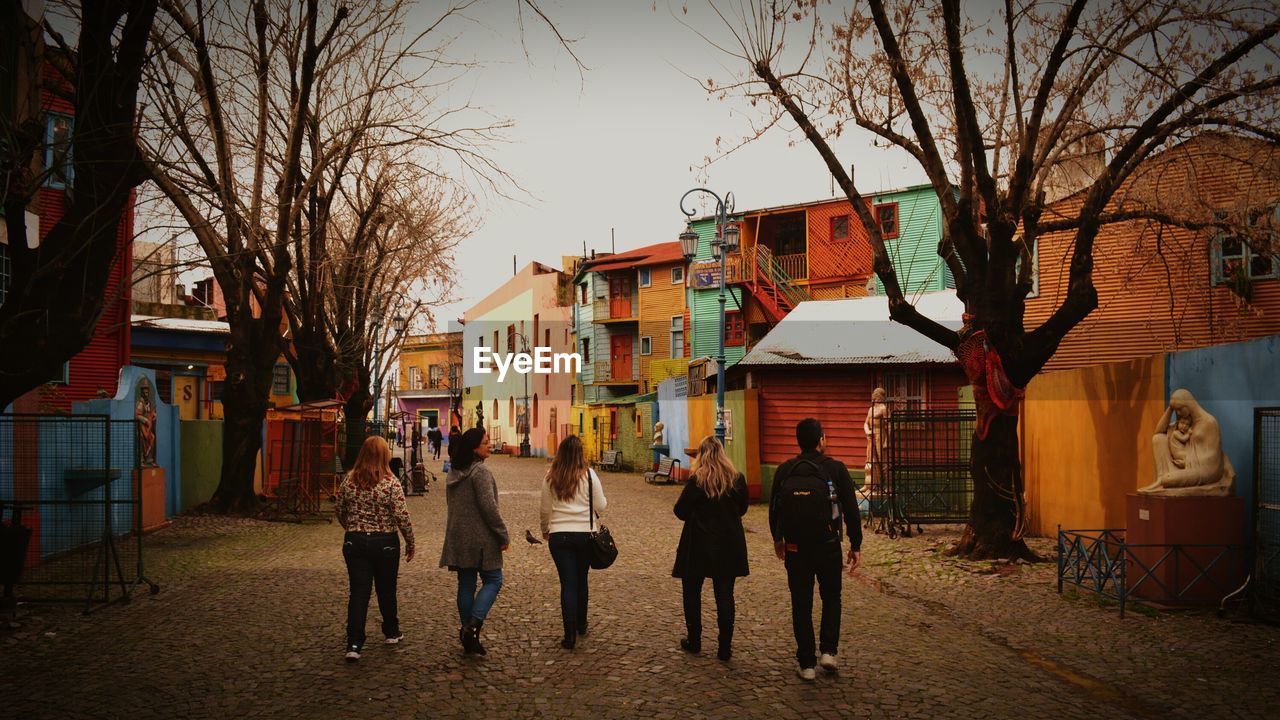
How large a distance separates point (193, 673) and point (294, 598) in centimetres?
335

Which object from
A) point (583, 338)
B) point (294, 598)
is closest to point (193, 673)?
point (294, 598)

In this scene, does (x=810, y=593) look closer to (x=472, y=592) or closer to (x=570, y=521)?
(x=570, y=521)

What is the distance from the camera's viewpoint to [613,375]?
166 feet

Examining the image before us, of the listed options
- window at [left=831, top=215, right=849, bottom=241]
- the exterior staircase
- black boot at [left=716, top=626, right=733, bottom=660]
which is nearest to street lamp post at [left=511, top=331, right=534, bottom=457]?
the exterior staircase

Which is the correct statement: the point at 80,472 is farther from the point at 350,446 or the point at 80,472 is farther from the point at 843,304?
the point at 843,304

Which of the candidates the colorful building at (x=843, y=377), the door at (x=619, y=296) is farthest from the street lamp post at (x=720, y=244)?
the door at (x=619, y=296)

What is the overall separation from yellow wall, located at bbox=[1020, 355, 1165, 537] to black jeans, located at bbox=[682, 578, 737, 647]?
636cm

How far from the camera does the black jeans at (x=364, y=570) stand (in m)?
7.66

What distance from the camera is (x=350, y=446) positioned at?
2756 centimetres

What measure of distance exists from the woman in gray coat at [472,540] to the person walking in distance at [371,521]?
14.6 inches

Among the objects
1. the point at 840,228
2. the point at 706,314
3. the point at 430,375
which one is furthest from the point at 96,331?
the point at 430,375

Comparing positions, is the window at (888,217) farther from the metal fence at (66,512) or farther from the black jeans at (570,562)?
the black jeans at (570,562)

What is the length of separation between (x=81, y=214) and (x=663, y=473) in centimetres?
2378
